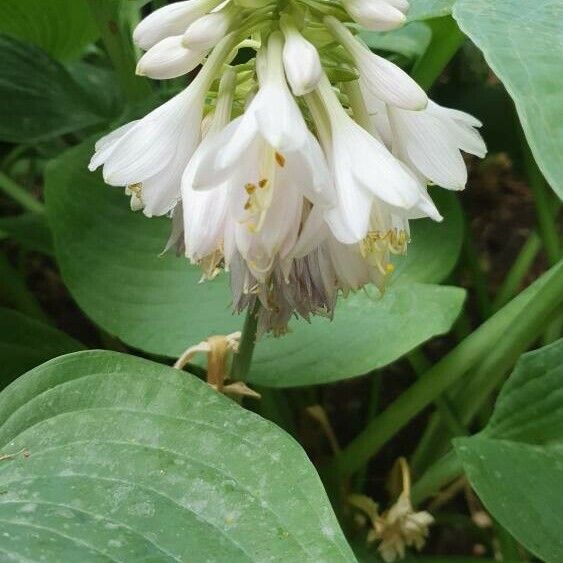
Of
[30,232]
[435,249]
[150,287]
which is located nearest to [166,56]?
[150,287]

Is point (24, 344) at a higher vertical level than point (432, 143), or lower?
lower

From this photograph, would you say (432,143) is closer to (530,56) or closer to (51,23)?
(530,56)

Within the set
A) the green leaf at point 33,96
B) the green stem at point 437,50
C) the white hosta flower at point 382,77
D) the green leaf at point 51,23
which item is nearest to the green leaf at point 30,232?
the green leaf at point 33,96

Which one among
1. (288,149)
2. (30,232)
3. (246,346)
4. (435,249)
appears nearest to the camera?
(288,149)

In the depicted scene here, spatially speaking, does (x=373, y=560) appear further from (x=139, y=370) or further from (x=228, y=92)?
(x=228, y=92)

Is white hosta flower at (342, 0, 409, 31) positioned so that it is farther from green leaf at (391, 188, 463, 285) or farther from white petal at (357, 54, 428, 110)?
green leaf at (391, 188, 463, 285)

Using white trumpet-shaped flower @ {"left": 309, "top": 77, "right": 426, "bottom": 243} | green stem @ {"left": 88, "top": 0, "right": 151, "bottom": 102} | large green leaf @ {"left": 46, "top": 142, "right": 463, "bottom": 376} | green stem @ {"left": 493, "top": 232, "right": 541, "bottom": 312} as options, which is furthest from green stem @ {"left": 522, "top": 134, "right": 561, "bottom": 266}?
white trumpet-shaped flower @ {"left": 309, "top": 77, "right": 426, "bottom": 243}
